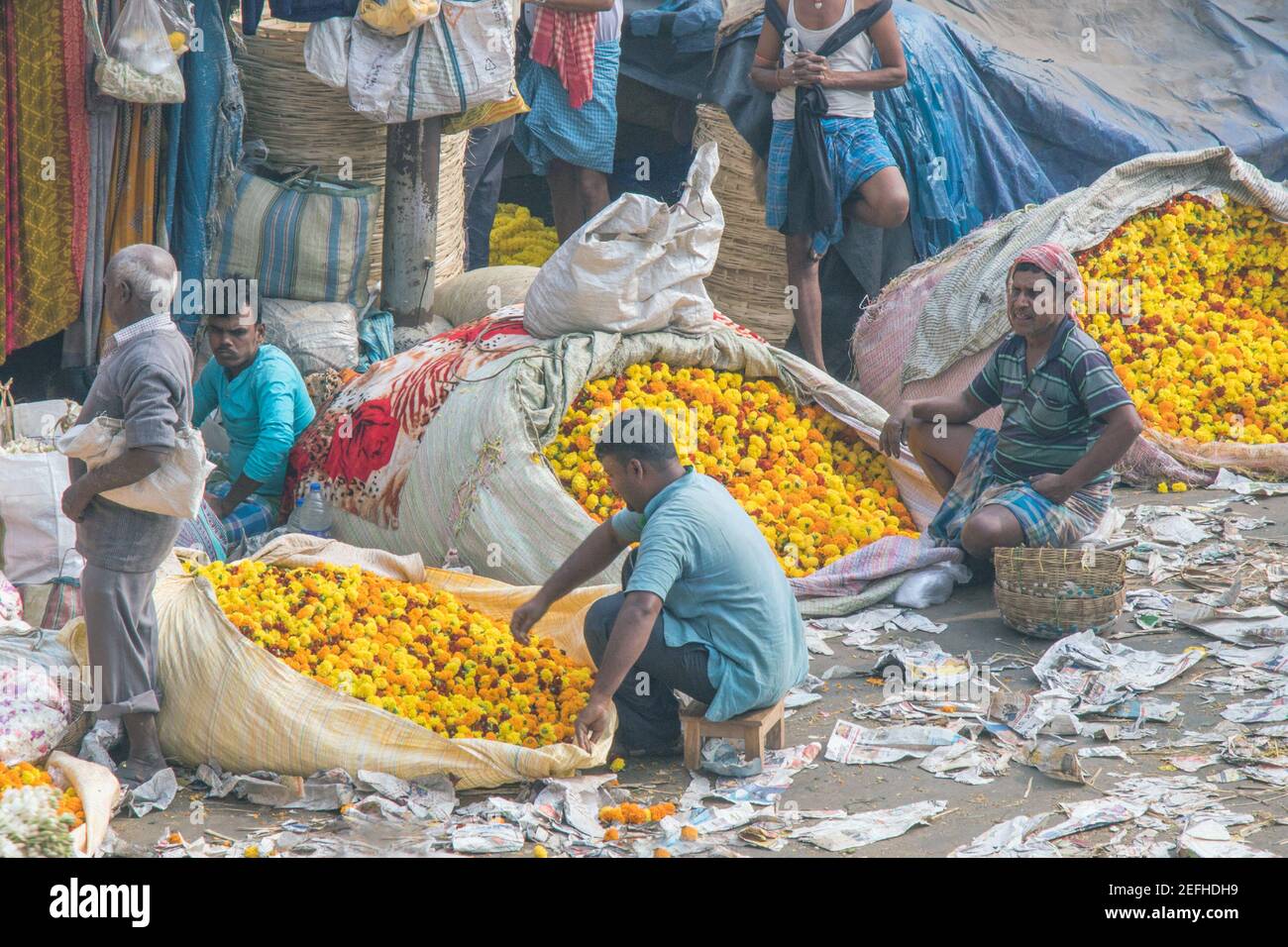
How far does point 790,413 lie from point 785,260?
6.18 feet

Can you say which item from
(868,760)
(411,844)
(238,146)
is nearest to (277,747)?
(411,844)

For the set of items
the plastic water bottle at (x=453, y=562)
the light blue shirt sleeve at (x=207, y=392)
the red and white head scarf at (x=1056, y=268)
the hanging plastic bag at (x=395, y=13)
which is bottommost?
the plastic water bottle at (x=453, y=562)

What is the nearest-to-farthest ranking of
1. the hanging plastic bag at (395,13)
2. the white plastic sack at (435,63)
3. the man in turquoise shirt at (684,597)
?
the man in turquoise shirt at (684,597), the hanging plastic bag at (395,13), the white plastic sack at (435,63)

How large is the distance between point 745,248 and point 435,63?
205 cm

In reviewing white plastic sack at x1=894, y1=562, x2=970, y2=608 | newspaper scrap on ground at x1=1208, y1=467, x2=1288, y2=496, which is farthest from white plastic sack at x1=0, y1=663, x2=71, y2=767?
newspaper scrap on ground at x1=1208, y1=467, x2=1288, y2=496

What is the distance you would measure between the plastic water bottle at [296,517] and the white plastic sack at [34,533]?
991 millimetres

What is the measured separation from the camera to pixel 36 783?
3.52 m

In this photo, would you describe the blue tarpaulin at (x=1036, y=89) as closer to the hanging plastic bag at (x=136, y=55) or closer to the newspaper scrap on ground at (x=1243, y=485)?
the newspaper scrap on ground at (x=1243, y=485)

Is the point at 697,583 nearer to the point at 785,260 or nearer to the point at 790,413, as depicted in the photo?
the point at 790,413

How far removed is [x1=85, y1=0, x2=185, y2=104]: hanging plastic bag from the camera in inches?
213

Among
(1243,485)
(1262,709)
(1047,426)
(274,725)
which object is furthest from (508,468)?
(1243,485)

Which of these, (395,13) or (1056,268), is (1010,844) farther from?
(395,13)

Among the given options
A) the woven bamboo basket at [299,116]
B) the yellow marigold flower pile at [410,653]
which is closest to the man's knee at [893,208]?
the woven bamboo basket at [299,116]

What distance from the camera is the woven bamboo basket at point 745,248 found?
7367 mm
